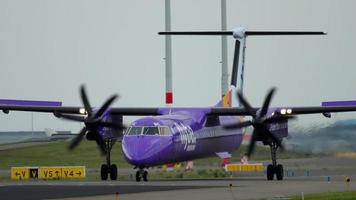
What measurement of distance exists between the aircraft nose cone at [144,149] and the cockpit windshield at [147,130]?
308 millimetres

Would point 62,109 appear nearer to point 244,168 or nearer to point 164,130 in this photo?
point 164,130

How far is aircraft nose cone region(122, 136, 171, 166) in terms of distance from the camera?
2026 inches

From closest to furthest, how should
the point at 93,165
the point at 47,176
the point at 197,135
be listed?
1. the point at 197,135
2. the point at 47,176
3. the point at 93,165

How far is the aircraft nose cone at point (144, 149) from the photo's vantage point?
51469 mm

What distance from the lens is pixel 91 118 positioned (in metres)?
55.1

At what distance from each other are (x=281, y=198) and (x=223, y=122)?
25417 mm

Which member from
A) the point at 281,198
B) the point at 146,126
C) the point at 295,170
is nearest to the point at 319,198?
the point at 281,198

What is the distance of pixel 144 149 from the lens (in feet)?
170

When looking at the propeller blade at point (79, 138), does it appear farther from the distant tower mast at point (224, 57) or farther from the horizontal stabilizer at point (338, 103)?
the distant tower mast at point (224, 57)

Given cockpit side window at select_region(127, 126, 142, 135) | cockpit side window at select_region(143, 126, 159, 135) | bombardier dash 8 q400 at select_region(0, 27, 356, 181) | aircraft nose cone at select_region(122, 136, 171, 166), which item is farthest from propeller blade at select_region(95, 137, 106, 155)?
cockpit side window at select_region(143, 126, 159, 135)

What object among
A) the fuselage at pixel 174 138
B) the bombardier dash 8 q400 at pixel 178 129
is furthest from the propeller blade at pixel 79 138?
the fuselage at pixel 174 138

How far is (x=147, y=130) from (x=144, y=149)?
4.58 ft

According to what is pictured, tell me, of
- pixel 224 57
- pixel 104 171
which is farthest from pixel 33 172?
pixel 224 57

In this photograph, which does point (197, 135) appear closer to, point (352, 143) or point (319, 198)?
point (352, 143)
